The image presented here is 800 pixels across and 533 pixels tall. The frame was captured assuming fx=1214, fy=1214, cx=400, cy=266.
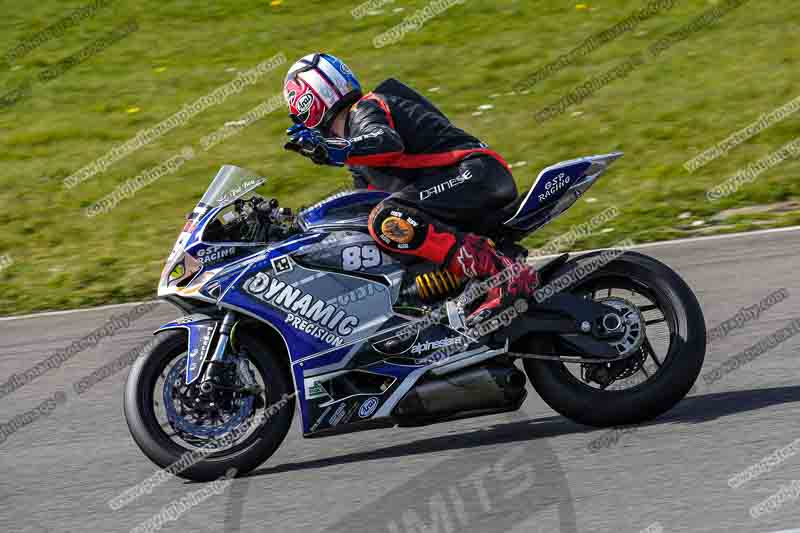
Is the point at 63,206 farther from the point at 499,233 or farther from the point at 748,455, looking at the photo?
the point at 748,455

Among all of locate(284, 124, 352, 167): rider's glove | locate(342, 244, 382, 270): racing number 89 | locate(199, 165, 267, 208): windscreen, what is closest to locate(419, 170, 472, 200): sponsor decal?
locate(342, 244, 382, 270): racing number 89

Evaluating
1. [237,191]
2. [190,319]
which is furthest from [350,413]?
[237,191]

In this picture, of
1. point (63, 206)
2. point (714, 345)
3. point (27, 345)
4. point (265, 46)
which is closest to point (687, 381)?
point (714, 345)

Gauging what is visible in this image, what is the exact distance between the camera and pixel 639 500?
4.79 m

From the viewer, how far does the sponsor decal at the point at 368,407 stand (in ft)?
18.4

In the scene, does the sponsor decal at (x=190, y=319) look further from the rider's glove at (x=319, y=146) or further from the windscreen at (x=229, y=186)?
the rider's glove at (x=319, y=146)

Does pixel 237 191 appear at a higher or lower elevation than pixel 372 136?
lower

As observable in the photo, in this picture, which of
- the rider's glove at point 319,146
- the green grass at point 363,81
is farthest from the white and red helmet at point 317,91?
the green grass at point 363,81

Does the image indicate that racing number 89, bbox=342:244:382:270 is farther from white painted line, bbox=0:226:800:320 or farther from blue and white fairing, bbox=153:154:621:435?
white painted line, bbox=0:226:800:320

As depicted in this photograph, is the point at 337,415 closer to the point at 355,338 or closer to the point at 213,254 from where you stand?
the point at 355,338

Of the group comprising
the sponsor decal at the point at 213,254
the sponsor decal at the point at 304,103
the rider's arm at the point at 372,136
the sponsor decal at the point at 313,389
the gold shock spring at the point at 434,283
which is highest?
the sponsor decal at the point at 304,103

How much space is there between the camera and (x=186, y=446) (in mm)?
5688

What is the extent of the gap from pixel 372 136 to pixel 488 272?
831 millimetres

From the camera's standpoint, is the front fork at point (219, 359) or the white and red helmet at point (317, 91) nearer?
the front fork at point (219, 359)
